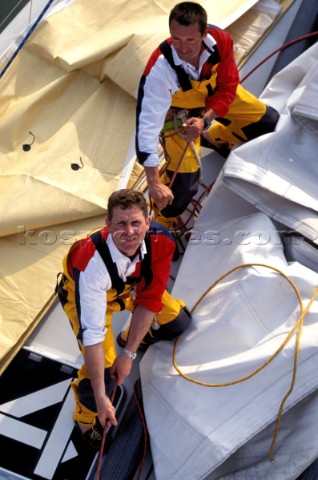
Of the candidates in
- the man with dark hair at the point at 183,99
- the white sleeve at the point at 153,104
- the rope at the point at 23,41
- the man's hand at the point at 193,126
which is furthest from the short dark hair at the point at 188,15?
the rope at the point at 23,41

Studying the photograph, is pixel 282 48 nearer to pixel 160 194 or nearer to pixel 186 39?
pixel 186 39

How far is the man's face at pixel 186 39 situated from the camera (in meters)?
2.37

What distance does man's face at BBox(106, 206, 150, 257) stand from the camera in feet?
6.51

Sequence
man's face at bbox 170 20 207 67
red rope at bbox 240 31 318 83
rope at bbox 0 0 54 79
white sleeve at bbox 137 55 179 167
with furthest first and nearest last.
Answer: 1. red rope at bbox 240 31 318 83
2. rope at bbox 0 0 54 79
3. white sleeve at bbox 137 55 179 167
4. man's face at bbox 170 20 207 67

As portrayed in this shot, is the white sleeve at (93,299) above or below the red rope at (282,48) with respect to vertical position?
below

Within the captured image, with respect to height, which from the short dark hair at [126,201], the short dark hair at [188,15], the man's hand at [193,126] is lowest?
the short dark hair at [126,201]

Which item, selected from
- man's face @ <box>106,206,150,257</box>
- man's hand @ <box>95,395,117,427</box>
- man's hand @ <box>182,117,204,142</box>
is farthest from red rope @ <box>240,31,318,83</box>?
man's hand @ <box>95,395,117,427</box>

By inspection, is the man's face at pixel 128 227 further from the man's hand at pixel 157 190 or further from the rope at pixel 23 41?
the rope at pixel 23 41

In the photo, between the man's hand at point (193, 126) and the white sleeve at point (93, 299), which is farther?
the man's hand at point (193, 126)

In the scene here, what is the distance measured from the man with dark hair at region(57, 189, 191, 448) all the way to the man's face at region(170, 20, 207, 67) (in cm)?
73

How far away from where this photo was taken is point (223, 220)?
9.50 feet

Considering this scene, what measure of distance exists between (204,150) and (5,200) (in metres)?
1.13

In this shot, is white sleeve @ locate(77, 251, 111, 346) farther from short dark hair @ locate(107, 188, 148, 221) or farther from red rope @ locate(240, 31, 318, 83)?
red rope @ locate(240, 31, 318, 83)

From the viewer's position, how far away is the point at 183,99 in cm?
271
